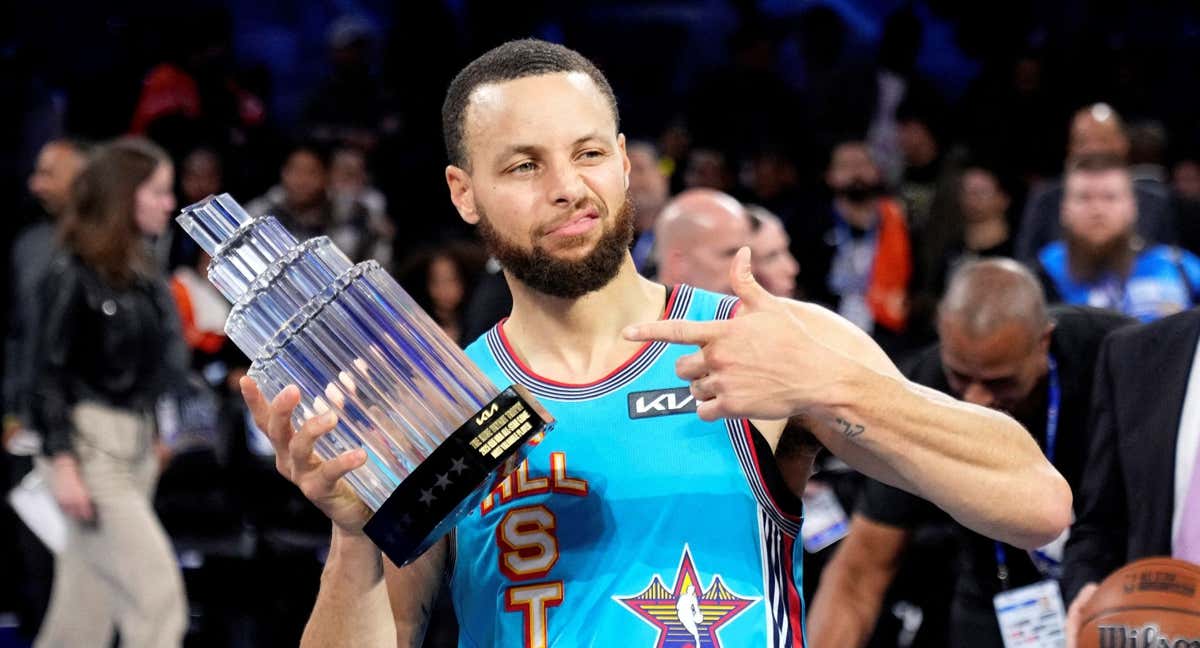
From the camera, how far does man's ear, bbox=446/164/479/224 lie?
2695 mm

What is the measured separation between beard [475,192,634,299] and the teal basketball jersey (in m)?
0.16

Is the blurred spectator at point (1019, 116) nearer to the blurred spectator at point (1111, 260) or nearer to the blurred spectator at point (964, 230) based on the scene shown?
the blurred spectator at point (964, 230)

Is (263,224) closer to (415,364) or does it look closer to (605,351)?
(415,364)

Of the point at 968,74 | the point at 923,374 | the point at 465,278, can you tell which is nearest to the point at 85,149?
the point at 465,278

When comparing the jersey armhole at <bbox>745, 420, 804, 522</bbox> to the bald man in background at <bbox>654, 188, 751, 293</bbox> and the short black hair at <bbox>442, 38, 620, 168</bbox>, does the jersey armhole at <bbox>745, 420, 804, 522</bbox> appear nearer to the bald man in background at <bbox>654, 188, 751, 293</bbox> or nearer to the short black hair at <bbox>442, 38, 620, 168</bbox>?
the short black hair at <bbox>442, 38, 620, 168</bbox>

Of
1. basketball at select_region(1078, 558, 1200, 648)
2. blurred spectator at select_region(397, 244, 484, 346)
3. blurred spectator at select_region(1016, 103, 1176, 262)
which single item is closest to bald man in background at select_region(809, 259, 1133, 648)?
basketball at select_region(1078, 558, 1200, 648)

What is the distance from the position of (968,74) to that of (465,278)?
17.4 feet

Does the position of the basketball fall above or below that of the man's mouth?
below

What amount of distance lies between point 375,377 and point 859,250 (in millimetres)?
6292

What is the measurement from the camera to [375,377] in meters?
2.25

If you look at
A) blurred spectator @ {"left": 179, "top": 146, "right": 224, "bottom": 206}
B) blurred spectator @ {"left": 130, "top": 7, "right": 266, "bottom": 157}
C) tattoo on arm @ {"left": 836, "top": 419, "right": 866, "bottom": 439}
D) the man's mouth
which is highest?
blurred spectator @ {"left": 130, "top": 7, "right": 266, "bottom": 157}

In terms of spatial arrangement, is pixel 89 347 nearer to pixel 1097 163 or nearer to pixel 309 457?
pixel 1097 163

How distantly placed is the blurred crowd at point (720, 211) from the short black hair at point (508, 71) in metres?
1.83

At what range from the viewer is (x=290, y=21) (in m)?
11.7
